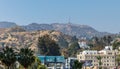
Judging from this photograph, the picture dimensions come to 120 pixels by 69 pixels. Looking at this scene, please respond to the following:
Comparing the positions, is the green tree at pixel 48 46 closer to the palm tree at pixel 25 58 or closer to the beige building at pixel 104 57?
the beige building at pixel 104 57

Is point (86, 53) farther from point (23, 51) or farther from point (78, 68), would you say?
point (23, 51)

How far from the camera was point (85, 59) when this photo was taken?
500 feet

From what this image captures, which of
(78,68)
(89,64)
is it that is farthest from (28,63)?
(89,64)

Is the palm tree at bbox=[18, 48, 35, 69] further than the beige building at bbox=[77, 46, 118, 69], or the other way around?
the beige building at bbox=[77, 46, 118, 69]

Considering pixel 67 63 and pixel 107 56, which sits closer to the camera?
pixel 67 63

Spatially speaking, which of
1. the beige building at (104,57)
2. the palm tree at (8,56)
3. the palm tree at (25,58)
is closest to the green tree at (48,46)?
the beige building at (104,57)

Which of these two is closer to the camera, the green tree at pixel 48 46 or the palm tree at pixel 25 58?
the palm tree at pixel 25 58

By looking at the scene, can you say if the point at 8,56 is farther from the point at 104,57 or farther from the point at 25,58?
the point at 104,57

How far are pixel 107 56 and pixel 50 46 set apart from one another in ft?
103

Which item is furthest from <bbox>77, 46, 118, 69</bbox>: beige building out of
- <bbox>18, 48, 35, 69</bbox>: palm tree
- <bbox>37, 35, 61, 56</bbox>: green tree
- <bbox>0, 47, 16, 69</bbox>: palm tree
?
<bbox>0, 47, 16, 69</bbox>: palm tree

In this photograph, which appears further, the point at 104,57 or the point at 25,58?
the point at 104,57

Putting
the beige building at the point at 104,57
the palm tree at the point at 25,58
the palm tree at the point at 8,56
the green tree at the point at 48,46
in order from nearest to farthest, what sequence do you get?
the palm tree at the point at 8,56
the palm tree at the point at 25,58
the beige building at the point at 104,57
the green tree at the point at 48,46

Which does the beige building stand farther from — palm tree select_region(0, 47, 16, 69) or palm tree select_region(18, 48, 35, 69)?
palm tree select_region(0, 47, 16, 69)

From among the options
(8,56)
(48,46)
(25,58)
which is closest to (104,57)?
(48,46)
